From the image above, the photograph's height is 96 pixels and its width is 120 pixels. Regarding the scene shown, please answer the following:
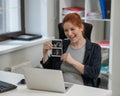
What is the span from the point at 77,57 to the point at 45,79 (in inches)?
26.4

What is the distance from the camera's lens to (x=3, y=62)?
8.40ft

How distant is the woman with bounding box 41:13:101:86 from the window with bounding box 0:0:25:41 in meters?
0.94

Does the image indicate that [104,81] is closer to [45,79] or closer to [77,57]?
[77,57]

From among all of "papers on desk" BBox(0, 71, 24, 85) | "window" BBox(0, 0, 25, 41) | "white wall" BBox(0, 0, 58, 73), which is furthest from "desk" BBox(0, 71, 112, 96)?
"window" BBox(0, 0, 25, 41)

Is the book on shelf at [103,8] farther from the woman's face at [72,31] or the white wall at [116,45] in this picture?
the white wall at [116,45]

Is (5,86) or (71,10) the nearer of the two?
(5,86)

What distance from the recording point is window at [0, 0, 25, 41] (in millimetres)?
2885

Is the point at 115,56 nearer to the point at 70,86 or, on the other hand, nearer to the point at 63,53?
the point at 70,86

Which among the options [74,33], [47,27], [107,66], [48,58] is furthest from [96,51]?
[47,27]

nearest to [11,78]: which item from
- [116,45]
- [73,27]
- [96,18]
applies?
[73,27]

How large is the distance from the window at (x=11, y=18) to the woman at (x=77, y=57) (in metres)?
0.94

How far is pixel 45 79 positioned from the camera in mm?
1503

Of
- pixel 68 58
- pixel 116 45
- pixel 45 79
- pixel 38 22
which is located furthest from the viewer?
pixel 38 22

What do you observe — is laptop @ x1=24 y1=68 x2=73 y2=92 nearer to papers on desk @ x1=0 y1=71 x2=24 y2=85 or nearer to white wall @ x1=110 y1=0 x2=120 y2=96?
papers on desk @ x1=0 y1=71 x2=24 y2=85
